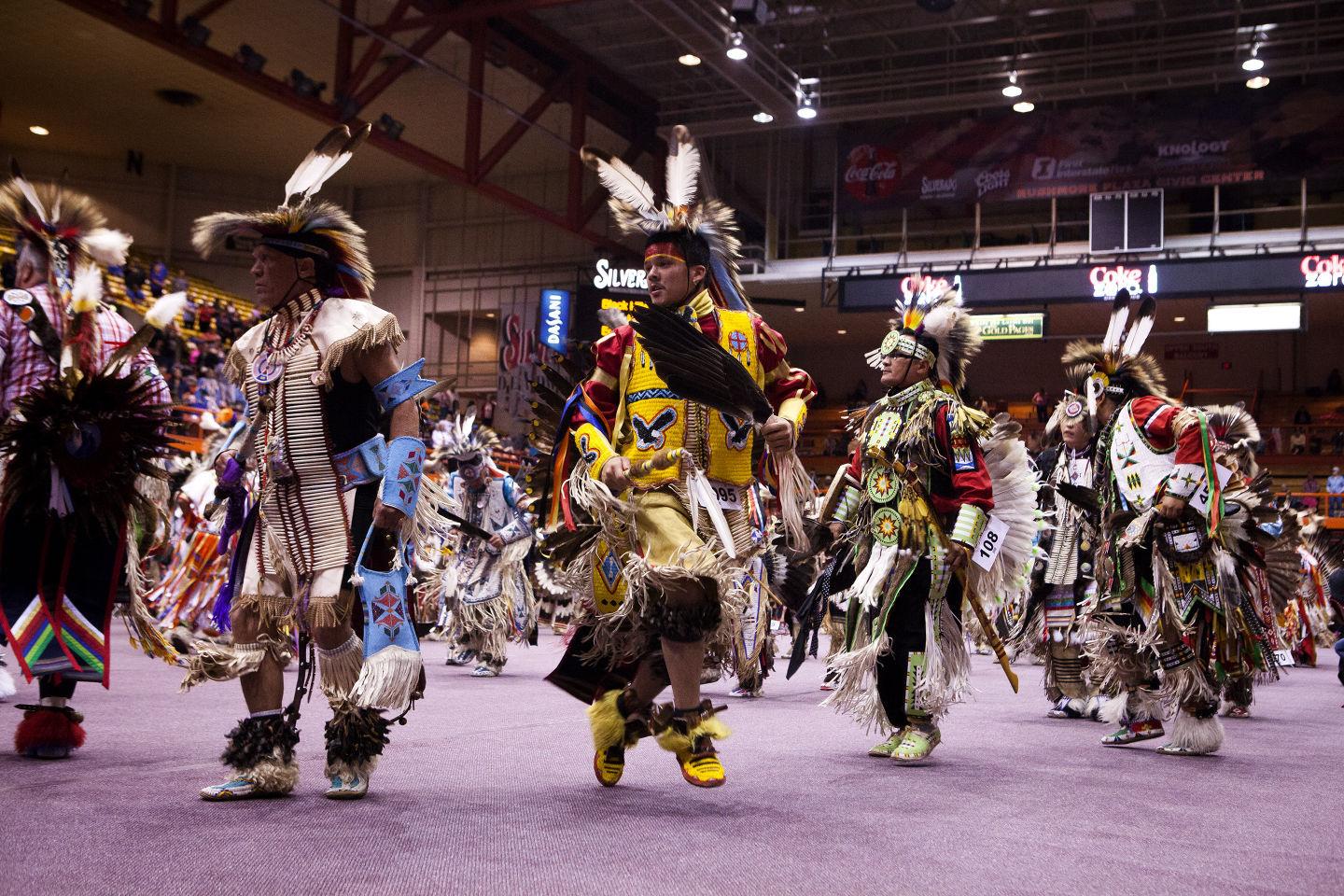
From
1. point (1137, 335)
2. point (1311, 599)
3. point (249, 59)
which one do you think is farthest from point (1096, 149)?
point (1137, 335)

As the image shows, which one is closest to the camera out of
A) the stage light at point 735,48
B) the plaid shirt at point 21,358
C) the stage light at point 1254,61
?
the plaid shirt at point 21,358

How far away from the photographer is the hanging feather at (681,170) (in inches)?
150

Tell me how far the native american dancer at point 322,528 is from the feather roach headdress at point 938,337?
80.9 inches

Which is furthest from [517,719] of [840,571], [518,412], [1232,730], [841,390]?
[841,390]

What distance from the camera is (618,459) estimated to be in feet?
11.3

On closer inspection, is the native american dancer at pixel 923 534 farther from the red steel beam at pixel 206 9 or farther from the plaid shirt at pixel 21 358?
the red steel beam at pixel 206 9

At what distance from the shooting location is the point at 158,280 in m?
Answer: 18.7

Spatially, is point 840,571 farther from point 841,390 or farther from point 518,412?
point 841,390

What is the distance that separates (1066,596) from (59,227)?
4680 mm

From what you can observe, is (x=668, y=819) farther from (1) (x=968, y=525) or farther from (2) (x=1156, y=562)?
(2) (x=1156, y=562)

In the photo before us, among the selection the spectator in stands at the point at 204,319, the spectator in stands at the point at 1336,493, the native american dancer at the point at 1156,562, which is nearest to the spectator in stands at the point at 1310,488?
the spectator in stands at the point at 1336,493

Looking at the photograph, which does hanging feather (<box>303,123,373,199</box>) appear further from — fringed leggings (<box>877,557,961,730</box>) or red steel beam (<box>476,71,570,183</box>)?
red steel beam (<box>476,71,570,183</box>)

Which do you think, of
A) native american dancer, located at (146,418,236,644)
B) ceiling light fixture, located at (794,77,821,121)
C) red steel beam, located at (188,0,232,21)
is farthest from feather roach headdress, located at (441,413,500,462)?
ceiling light fixture, located at (794,77,821,121)

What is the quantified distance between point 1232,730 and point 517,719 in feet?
10.5
